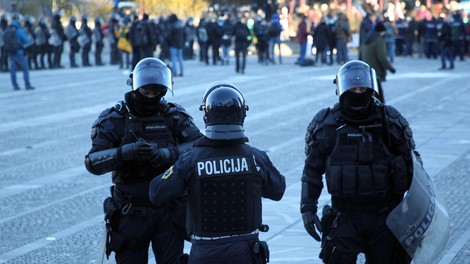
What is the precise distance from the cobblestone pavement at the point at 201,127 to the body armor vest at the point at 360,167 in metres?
2.46

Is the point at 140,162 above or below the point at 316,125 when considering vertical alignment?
below

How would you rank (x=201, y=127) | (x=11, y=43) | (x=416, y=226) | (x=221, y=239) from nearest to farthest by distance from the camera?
(x=221, y=239)
(x=416, y=226)
(x=201, y=127)
(x=11, y=43)

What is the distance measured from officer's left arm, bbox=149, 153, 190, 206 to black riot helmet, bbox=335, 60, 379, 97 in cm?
115

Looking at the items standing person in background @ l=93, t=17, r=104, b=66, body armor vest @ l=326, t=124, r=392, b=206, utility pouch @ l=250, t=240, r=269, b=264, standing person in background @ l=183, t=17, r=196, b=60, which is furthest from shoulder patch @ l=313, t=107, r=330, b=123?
standing person in background @ l=183, t=17, r=196, b=60

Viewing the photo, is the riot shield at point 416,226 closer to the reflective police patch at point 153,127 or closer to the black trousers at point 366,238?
the black trousers at point 366,238

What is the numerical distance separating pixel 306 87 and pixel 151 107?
726 inches

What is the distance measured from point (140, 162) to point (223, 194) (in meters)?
1.09

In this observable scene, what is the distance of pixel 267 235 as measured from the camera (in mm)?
9438

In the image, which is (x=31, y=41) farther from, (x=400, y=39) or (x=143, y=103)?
(x=143, y=103)

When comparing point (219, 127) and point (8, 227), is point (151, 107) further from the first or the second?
point (8, 227)

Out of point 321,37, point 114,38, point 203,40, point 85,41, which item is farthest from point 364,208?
point 114,38

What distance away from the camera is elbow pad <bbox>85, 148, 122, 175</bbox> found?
20.2 ft

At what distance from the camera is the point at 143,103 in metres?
6.38

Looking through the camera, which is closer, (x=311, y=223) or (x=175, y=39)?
(x=311, y=223)
